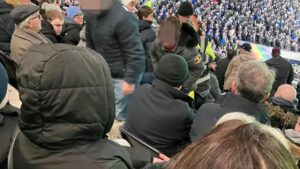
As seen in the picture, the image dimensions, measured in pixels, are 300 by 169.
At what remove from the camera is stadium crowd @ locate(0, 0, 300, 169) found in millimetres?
926

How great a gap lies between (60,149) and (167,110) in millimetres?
1349

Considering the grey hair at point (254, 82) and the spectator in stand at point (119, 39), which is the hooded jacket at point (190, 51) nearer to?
the spectator in stand at point (119, 39)

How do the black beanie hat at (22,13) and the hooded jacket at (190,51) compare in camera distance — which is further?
the hooded jacket at (190,51)

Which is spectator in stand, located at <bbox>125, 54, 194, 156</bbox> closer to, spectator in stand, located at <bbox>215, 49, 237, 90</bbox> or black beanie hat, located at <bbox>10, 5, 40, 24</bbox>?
black beanie hat, located at <bbox>10, 5, 40, 24</bbox>

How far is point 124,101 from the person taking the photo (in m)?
3.66

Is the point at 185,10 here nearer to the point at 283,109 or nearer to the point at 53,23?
the point at 53,23

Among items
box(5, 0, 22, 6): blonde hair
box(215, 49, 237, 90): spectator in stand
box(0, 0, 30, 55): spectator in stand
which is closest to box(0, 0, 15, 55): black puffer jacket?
box(0, 0, 30, 55): spectator in stand

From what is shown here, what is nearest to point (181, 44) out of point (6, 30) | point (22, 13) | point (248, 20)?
point (22, 13)

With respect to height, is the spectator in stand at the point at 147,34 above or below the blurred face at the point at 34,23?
below

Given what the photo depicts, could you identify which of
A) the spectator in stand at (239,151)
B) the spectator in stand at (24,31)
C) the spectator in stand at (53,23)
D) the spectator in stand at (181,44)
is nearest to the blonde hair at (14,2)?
the spectator in stand at (53,23)

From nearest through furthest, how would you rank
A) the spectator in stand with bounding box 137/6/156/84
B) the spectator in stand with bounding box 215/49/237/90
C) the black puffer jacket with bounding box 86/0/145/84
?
the black puffer jacket with bounding box 86/0/145/84
the spectator in stand with bounding box 137/6/156/84
the spectator in stand with bounding box 215/49/237/90

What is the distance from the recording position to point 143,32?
15.6ft

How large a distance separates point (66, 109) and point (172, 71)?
1573 millimetres

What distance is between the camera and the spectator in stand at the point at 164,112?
2.77 metres
